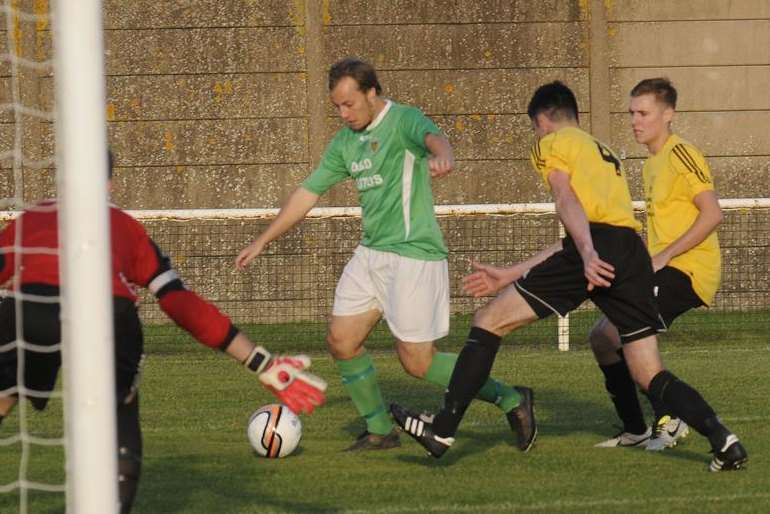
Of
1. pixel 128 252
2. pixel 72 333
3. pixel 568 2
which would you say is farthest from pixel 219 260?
pixel 72 333

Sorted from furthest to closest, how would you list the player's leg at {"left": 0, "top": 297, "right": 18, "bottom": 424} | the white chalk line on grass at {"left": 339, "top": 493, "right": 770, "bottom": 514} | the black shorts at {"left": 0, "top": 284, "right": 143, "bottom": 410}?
the white chalk line on grass at {"left": 339, "top": 493, "right": 770, "bottom": 514}, the player's leg at {"left": 0, "top": 297, "right": 18, "bottom": 424}, the black shorts at {"left": 0, "top": 284, "right": 143, "bottom": 410}

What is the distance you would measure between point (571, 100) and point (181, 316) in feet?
10.6

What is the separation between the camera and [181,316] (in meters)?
4.93

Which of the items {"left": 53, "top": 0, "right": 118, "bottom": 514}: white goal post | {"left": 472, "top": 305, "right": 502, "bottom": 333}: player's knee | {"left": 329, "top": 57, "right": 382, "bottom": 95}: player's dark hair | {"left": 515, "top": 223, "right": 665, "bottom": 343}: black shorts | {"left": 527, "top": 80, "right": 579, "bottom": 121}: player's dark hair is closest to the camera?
{"left": 53, "top": 0, "right": 118, "bottom": 514}: white goal post

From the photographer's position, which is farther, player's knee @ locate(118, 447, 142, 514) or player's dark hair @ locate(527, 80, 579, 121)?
player's dark hair @ locate(527, 80, 579, 121)

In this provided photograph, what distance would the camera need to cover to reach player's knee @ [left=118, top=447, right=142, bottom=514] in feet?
16.6

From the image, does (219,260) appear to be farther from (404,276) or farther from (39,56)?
(404,276)

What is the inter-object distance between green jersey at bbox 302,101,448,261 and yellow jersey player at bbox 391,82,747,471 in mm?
665

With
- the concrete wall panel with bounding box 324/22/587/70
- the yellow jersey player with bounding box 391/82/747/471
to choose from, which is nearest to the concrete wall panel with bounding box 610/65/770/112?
the concrete wall panel with bounding box 324/22/587/70

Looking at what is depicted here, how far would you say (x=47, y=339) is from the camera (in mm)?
5070

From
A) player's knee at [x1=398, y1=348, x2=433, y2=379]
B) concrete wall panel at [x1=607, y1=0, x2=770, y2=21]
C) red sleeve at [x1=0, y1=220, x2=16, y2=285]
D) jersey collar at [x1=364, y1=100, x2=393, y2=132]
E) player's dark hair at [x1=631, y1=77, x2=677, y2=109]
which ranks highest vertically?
concrete wall panel at [x1=607, y1=0, x2=770, y2=21]

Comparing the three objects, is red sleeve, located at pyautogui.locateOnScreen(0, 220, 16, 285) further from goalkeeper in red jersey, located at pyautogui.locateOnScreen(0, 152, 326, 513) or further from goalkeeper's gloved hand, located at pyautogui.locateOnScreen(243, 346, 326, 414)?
goalkeeper's gloved hand, located at pyautogui.locateOnScreen(243, 346, 326, 414)

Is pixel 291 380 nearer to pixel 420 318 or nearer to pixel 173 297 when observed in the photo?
pixel 173 297

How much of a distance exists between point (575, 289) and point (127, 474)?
9.26ft
